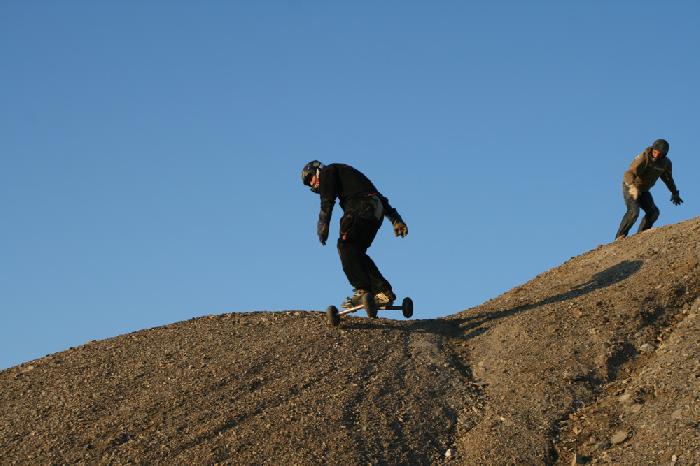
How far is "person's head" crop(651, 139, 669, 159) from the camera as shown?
2255cm

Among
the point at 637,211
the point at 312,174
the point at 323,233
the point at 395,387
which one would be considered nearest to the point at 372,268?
the point at 323,233

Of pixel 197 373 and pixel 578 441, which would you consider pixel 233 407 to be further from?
pixel 578 441

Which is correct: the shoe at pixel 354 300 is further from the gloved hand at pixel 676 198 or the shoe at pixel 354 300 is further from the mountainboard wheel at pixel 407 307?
the gloved hand at pixel 676 198

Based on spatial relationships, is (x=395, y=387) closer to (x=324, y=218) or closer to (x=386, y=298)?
(x=386, y=298)

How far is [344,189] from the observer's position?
56.4ft

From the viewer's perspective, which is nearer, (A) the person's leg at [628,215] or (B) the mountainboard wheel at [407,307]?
(B) the mountainboard wheel at [407,307]

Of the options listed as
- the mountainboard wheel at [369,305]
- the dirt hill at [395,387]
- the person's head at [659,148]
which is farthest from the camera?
the person's head at [659,148]

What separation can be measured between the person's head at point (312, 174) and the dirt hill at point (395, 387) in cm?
196

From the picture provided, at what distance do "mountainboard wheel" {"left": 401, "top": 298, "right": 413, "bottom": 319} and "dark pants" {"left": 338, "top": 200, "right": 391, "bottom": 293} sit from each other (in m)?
0.30

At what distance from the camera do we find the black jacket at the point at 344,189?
55.9 ft

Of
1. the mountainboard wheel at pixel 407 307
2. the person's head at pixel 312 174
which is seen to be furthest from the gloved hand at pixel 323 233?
the mountainboard wheel at pixel 407 307

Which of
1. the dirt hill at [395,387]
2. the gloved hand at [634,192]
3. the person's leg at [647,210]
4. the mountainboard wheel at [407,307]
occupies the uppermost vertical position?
the gloved hand at [634,192]

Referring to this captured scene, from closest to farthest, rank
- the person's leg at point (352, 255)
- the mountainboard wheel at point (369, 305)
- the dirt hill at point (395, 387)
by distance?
the dirt hill at point (395, 387), the mountainboard wheel at point (369, 305), the person's leg at point (352, 255)

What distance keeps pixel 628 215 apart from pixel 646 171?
0.90 meters
